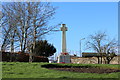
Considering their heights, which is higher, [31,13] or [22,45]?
[31,13]

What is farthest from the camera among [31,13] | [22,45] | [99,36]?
[99,36]

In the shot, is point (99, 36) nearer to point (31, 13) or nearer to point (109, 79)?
point (31, 13)

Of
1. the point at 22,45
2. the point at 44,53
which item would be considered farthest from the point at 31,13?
the point at 44,53

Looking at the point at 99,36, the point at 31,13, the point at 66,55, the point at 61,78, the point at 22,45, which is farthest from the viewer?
the point at 99,36

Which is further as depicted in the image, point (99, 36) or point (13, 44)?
point (99, 36)

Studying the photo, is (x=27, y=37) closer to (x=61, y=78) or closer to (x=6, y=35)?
(x=6, y=35)

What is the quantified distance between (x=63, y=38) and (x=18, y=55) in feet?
23.1

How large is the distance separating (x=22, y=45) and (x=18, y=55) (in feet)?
6.23

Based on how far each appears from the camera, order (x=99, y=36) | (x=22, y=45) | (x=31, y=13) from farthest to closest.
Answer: (x=99, y=36), (x=22, y=45), (x=31, y=13)

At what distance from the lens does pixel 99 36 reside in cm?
3969

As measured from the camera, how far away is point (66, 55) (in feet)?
64.0

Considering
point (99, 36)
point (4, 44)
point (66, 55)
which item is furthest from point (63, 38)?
point (99, 36)

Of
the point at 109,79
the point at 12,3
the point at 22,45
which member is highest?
the point at 12,3

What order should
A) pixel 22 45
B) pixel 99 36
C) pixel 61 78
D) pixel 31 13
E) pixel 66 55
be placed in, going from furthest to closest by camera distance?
pixel 99 36 < pixel 22 45 < pixel 31 13 < pixel 66 55 < pixel 61 78
